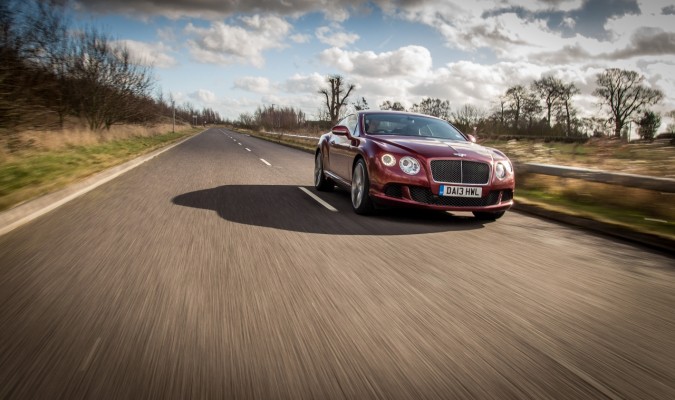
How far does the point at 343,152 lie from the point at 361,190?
Answer: 4.22ft

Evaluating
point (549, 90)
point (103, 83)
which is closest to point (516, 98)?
point (549, 90)

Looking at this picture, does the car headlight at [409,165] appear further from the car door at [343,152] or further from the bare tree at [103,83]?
the bare tree at [103,83]

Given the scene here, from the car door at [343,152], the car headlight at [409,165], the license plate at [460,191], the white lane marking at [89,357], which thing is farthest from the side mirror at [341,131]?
the white lane marking at [89,357]

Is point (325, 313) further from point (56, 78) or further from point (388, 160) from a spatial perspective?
point (56, 78)

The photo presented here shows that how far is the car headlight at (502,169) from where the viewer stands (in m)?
5.66

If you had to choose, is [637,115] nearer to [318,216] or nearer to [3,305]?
[318,216]

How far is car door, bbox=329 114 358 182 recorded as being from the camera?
686cm

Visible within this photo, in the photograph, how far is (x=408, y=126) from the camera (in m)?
7.04

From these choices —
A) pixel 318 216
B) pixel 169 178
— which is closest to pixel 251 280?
pixel 318 216

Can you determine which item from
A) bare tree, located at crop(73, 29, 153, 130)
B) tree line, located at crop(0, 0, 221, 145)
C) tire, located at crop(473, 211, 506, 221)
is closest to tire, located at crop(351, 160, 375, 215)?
tire, located at crop(473, 211, 506, 221)

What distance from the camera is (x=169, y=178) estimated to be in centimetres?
980

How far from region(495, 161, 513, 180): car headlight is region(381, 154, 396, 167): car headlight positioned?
1367 millimetres

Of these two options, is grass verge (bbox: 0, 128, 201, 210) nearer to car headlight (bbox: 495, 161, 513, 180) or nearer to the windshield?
the windshield

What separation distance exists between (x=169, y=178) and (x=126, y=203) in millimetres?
3319
